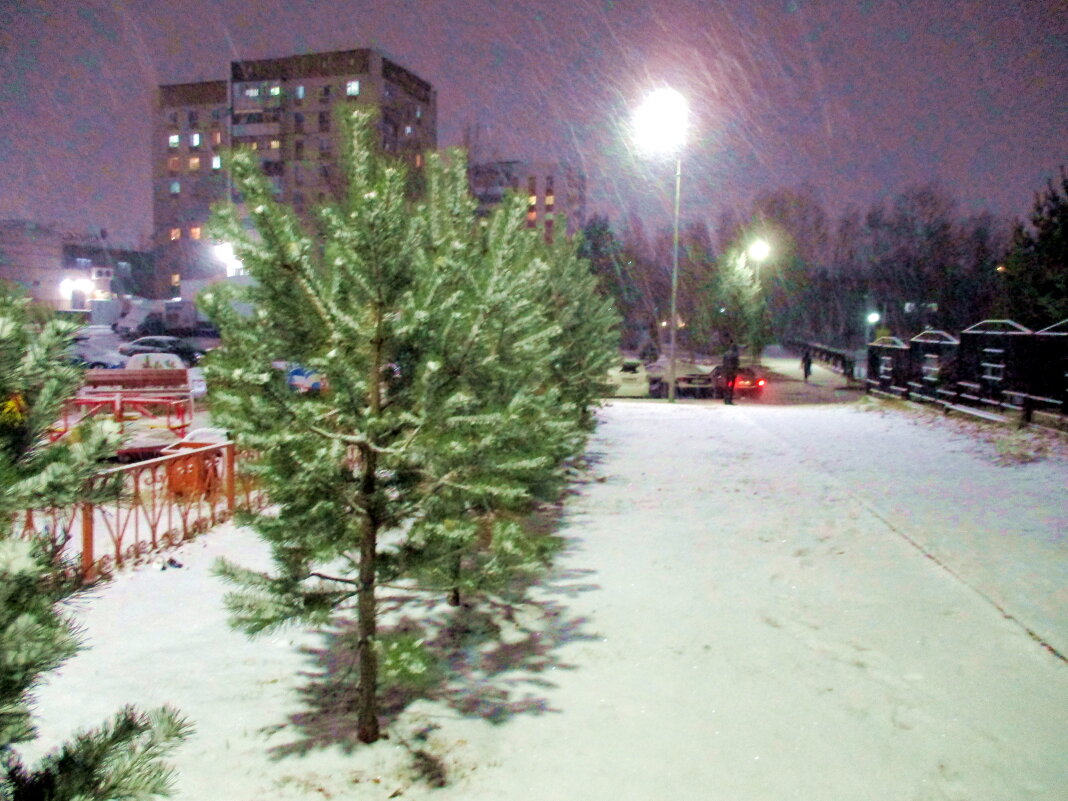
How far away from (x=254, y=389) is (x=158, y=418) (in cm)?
1256

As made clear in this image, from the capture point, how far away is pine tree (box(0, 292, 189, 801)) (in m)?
1.96

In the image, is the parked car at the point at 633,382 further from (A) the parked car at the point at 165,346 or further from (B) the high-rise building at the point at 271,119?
(B) the high-rise building at the point at 271,119

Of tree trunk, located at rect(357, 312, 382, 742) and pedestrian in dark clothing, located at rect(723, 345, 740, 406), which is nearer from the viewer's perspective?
tree trunk, located at rect(357, 312, 382, 742)

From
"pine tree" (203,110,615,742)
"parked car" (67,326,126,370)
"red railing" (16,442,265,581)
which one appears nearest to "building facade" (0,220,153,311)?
"parked car" (67,326,126,370)

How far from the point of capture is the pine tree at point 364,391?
3863mm

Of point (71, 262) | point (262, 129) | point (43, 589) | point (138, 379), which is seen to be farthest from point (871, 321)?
point (71, 262)

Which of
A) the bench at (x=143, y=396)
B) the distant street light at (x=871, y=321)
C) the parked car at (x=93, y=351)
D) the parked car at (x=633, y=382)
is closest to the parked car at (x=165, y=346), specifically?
the parked car at (x=93, y=351)

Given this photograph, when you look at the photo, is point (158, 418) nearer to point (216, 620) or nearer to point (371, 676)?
point (216, 620)

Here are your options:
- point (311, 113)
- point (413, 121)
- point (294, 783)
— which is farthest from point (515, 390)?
point (413, 121)

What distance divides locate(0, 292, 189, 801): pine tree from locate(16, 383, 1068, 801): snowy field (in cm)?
35

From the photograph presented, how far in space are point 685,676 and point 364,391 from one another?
261 centimetres

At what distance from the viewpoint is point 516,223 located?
481 cm

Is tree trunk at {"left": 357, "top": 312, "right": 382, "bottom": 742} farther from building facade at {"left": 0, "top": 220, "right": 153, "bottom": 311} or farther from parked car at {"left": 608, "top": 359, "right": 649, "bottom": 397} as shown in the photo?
building facade at {"left": 0, "top": 220, "right": 153, "bottom": 311}

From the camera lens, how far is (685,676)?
501 cm
